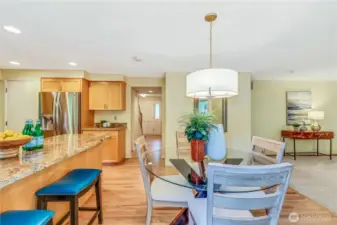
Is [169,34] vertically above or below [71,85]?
above

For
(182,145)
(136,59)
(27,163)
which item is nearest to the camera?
(27,163)

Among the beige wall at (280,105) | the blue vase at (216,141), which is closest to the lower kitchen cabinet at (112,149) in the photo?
the blue vase at (216,141)

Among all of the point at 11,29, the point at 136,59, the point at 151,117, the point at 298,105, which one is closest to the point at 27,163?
the point at 11,29

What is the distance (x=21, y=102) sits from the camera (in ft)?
15.4

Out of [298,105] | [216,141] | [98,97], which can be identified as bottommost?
[216,141]

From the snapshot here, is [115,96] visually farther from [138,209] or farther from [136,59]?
[138,209]

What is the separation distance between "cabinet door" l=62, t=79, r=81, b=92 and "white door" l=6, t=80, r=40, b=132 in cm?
65

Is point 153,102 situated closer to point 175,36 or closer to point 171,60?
point 171,60

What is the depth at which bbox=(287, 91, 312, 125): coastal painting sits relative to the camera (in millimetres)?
5730

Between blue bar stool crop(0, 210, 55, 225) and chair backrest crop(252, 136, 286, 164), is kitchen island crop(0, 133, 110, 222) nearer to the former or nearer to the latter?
blue bar stool crop(0, 210, 55, 225)

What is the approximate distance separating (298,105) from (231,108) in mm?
2503

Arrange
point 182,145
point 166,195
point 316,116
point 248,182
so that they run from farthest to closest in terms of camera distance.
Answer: point 316,116, point 182,145, point 166,195, point 248,182

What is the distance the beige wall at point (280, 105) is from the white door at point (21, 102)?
18.9 ft

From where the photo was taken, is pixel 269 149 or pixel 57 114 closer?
pixel 269 149
